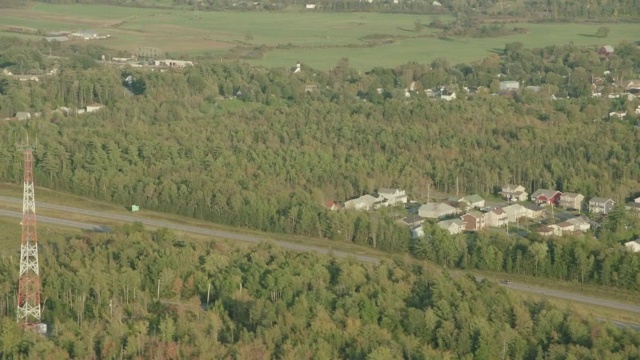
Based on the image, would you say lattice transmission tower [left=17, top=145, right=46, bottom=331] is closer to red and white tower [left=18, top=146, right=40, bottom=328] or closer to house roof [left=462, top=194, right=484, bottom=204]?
red and white tower [left=18, top=146, right=40, bottom=328]

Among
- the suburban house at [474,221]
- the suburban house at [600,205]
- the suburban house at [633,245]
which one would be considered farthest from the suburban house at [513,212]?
the suburban house at [633,245]

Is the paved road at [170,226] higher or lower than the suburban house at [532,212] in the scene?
lower

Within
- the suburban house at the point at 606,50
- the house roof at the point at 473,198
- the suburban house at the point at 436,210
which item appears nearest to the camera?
the suburban house at the point at 436,210

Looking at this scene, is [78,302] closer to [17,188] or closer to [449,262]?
[449,262]

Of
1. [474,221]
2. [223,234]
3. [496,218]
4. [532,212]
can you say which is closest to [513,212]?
[532,212]

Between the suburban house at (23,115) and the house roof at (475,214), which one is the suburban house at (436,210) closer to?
the house roof at (475,214)

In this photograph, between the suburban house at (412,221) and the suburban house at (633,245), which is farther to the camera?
the suburban house at (412,221)

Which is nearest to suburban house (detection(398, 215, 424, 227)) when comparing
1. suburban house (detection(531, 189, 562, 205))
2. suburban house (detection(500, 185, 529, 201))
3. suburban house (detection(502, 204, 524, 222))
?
suburban house (detection(502, 204, 524, 222))
